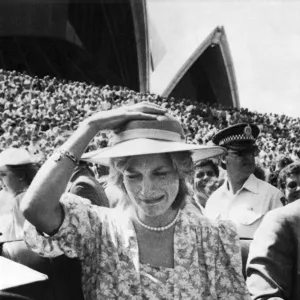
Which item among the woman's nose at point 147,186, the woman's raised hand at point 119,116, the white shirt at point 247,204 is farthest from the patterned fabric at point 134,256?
the white shirt at point 247,204

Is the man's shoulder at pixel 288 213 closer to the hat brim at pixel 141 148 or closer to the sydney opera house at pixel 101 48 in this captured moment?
the hat brim at pixel 141 148

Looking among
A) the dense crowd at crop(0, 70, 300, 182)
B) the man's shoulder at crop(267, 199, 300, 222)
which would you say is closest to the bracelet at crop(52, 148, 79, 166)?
the man's shoulder at crop(267, 199, 300, 222)

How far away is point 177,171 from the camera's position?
2.27 meters

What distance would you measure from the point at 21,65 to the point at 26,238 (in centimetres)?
2964

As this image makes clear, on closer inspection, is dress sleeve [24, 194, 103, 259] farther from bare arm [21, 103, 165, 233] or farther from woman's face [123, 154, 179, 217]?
woman's face [123, 154, 179, 217]

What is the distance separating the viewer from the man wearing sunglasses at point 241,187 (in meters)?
4.38

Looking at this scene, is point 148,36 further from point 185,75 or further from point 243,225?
point 243,225

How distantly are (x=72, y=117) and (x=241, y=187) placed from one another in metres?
7.81

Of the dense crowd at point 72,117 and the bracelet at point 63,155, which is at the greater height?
the dense crowd at point 72,117

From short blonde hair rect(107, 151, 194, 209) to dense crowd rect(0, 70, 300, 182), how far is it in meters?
4.90

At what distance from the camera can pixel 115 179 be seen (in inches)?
90.9

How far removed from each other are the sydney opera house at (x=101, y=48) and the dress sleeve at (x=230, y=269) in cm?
2917

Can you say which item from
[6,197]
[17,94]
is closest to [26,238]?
[6,197]

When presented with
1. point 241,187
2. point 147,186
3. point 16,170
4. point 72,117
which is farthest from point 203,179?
point 72,117
